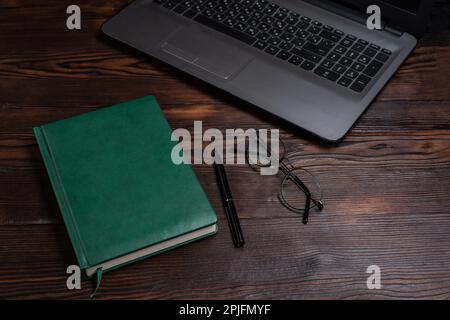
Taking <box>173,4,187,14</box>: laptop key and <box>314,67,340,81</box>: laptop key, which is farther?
<box>173,4,187,14</box>: laptop key

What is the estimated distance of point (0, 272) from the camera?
84cm

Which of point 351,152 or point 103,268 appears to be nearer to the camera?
point 103,268

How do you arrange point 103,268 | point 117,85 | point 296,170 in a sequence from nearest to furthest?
point 103,268 < point 296,170 < point 117,85

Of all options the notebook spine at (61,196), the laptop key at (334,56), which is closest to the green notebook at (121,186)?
the notebook spine at (61,196)

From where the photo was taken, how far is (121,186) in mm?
880

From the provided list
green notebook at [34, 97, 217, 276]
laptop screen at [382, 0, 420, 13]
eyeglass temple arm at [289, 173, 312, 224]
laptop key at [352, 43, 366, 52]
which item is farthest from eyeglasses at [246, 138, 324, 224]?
laptop screen at [382, 0, 420, 13]

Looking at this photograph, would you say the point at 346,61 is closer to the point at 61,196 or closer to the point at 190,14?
the point at 190,14

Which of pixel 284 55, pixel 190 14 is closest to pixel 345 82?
pixel 284 55

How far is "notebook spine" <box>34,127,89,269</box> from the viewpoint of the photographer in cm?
81

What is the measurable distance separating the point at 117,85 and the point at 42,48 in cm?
20

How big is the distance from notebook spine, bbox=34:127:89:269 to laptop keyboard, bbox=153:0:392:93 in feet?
1.37

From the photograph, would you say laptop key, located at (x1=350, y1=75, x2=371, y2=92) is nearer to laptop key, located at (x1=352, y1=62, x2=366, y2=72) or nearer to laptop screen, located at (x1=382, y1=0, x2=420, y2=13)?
laptop key, located at (x1=352, y1=62, x2=366, y2=72)
